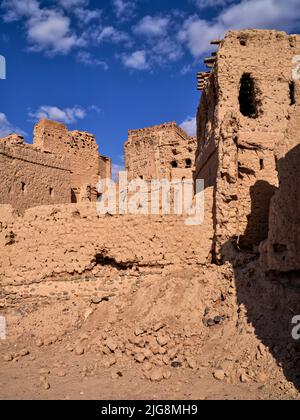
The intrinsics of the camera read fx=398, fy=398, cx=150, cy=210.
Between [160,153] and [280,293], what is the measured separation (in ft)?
48.8

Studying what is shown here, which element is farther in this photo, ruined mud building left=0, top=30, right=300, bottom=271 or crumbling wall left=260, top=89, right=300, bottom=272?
ruined mud building left=0, top=30, right=300, bottom=271

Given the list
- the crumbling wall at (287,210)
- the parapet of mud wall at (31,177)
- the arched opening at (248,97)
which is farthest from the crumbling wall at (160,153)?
the crumbling wall at (287,210)

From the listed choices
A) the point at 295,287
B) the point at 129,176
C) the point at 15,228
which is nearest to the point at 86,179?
the point at 129,176

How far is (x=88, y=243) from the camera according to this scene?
9.91 m

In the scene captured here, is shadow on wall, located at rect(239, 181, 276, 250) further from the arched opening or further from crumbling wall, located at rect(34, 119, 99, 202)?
crumbling wall, located at rect(34, 119, 99, 202)

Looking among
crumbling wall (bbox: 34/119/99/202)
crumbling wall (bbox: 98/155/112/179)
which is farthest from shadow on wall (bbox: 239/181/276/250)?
crumbling wall (bbox: 98/155/112/179)

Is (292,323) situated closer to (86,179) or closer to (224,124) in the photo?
(224,124)

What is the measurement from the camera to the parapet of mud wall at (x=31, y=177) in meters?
14.0

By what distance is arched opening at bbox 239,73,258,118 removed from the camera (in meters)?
11.4

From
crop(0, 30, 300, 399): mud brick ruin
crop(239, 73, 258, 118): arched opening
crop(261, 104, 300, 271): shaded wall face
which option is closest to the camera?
crop(261, 104, 300, 271): shaded wall face

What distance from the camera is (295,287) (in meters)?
6.62

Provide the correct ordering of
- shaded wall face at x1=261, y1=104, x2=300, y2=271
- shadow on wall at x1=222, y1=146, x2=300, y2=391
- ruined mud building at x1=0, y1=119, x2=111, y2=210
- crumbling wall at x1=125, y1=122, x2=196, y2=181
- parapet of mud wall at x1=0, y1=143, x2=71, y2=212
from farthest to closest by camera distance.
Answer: crumbling wall at x1=125, y1=122, x2=196, y2=181, ruined mud building at x1=0, y1=119, x2=111, y2=210, parapet of mud wall at x1=0, y1=143, x2=71, y2=212, shaded wall face at x1=261, y1=104, x2=300, y2=271, shadow on wall at x1=222, y1=146, x2=300, y2=391

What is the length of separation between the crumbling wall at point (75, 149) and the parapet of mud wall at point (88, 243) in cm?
875

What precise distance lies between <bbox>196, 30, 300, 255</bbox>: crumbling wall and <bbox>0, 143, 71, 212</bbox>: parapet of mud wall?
6.82 metres
